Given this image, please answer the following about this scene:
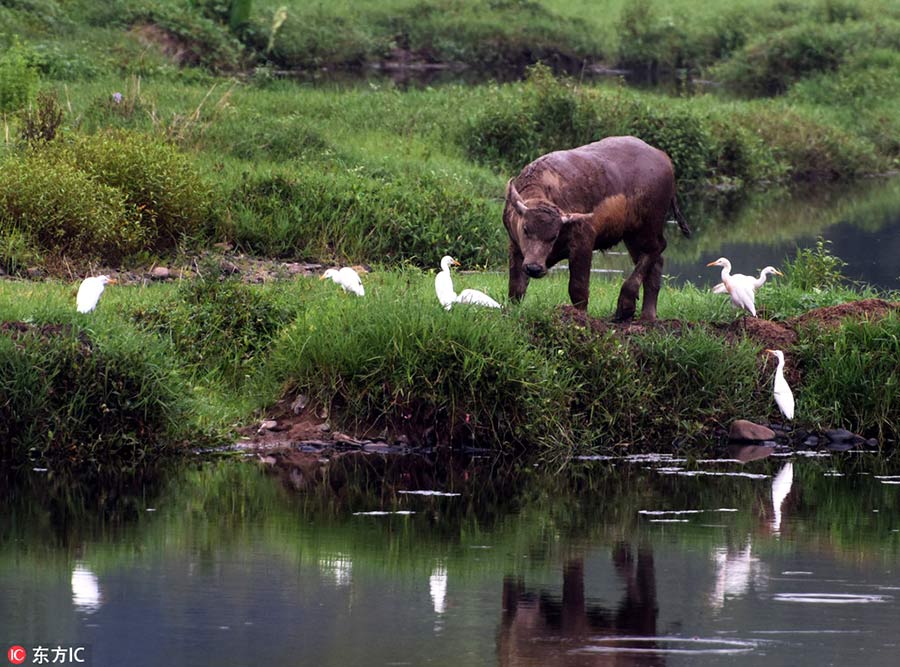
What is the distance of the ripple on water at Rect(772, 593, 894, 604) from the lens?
9234 mm

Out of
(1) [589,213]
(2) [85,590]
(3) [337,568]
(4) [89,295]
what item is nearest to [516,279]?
(1) [589,213]

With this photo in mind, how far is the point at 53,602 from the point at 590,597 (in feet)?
9.39

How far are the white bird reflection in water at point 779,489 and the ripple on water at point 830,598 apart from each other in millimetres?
1574

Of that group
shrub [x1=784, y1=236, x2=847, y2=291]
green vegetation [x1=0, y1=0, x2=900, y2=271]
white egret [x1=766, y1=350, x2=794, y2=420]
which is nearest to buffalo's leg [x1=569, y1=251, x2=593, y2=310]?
white egret [x1=766, y1=350, x2=794, y2=420]

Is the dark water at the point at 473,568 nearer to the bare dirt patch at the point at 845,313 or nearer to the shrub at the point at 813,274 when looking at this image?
the bare dirt patch at the point at 845,313

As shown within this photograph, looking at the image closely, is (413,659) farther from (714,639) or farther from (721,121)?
(721,121)

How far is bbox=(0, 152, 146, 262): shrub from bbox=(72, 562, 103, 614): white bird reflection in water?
7.39 metres

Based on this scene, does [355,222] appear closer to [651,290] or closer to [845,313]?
[651,290]

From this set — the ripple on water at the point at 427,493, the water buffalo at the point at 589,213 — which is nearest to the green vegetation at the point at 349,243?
the water buffalo at the point at 589,213

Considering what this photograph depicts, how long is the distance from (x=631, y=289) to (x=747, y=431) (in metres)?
1.54

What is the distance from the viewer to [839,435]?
13758 millimetres

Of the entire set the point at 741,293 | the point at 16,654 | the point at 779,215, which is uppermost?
the point at 779,215

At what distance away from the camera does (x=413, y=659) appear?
7.95 m

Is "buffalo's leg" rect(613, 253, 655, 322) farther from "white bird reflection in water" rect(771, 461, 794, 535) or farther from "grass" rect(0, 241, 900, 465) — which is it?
"white bird reflection in water" rect(771, 461, 794, 535)
